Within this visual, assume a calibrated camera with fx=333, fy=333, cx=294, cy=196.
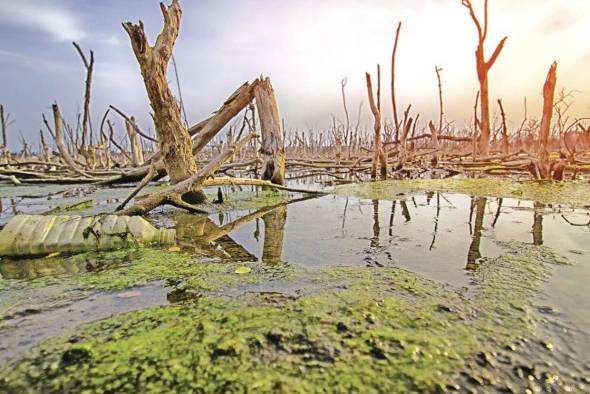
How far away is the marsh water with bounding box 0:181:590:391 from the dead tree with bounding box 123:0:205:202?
814 millimetres

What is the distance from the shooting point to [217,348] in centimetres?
120

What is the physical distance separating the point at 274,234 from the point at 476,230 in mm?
1905

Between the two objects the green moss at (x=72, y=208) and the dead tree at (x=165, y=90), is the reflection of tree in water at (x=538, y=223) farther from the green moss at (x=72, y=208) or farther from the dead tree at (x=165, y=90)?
the green moss at (x=72, y=208)

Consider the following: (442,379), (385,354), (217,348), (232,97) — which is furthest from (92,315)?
(232,97)

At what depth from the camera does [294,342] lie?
1249mm

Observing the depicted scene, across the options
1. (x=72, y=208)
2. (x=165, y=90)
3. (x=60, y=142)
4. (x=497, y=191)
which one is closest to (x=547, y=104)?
(x=497, y=191)

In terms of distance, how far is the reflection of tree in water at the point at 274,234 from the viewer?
97.1 inches

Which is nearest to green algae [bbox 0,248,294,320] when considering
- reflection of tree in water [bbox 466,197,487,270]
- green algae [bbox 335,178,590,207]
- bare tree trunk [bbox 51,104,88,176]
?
reflection of tree in water [bbox 466,197,487,270]

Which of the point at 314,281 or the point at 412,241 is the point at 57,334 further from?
the point at 412,241

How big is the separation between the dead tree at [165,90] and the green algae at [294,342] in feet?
11.7

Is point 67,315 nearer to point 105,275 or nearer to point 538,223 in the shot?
point 105,275

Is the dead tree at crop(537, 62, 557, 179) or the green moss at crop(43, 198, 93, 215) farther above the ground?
the dead tree at crop(537, 62, 557, 179)

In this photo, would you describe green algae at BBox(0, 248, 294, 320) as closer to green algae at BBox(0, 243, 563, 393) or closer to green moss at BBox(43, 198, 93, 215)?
green algae at BBox(0, 243, 563, 393)

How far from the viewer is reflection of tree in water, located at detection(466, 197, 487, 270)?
7.42ft
